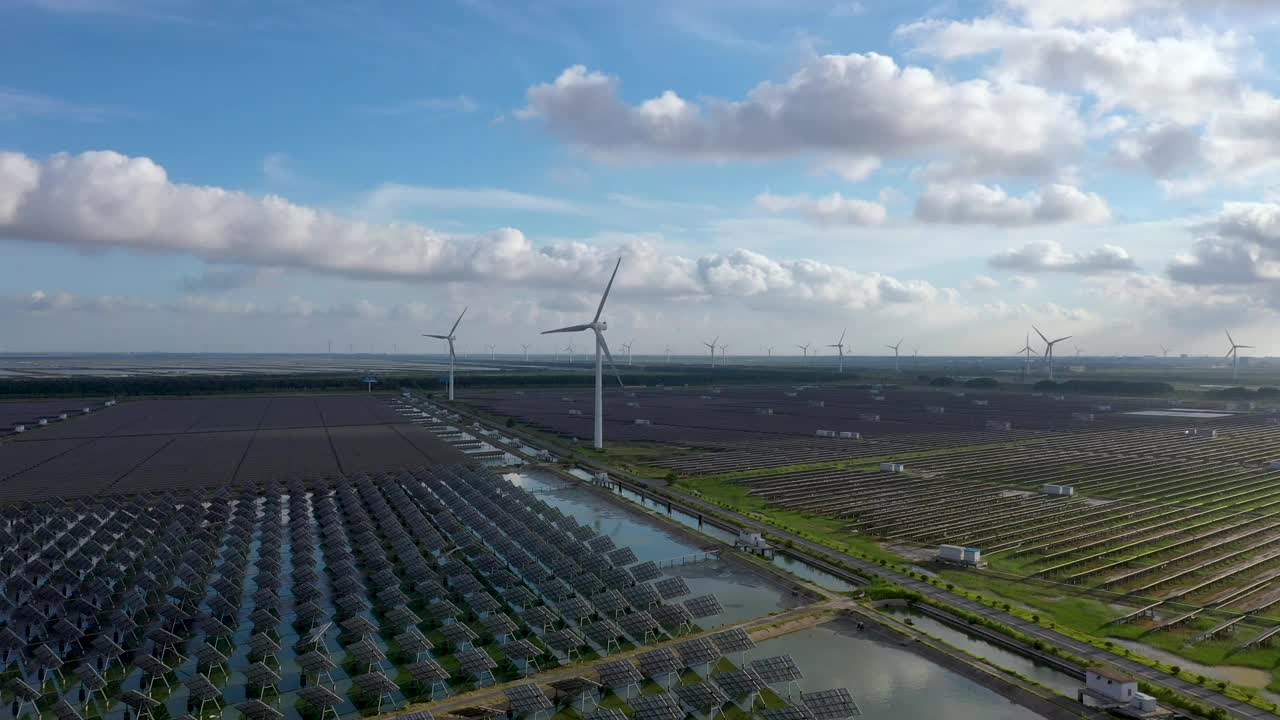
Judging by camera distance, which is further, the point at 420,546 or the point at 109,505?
the point at 109,505


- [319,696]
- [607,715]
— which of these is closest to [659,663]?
[607,715]

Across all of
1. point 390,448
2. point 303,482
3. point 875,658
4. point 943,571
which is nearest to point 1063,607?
point 943,571

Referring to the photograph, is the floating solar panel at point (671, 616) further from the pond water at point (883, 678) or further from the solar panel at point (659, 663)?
the solar panel at point (659, 663)

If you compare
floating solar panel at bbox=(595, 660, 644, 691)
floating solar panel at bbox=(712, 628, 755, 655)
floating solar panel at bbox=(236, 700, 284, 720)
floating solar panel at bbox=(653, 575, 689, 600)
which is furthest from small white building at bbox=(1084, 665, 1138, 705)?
floating solar panel at bbox=(236, 700, 284, 720)

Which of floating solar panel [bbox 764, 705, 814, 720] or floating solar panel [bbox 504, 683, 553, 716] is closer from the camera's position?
floating solar panel [bbox 764, 705, 814, 720]

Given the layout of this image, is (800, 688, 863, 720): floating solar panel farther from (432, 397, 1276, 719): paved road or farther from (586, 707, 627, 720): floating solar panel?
(432, 397, 1276, 719): paved road

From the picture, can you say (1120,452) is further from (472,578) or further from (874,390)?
(874,390)
